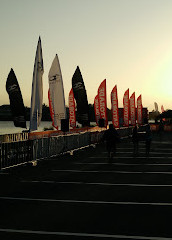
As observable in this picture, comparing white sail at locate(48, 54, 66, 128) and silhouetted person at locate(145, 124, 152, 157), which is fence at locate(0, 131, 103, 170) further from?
silhouetted person at locate(145, 124, 152, 157)

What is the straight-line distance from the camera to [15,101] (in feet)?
78.6

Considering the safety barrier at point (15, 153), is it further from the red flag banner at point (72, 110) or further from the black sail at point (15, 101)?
the red flag banner at point (72, 110)

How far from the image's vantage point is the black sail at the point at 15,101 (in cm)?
2389

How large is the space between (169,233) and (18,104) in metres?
17.4

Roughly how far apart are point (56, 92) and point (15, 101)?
12.6 feet

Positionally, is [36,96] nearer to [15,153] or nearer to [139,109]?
[15,153]

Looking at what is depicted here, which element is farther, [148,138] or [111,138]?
[148,138]

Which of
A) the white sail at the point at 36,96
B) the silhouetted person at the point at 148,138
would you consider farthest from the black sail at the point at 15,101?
the silhouetted person at the point at 148,138

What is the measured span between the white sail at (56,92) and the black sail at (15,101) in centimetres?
336

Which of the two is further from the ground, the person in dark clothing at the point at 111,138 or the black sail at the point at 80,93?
the black sail at the point at 80,93

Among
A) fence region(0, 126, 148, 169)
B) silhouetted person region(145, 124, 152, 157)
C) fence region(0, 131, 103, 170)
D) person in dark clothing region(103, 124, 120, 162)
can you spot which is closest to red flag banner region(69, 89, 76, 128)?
fence region(0, 126, 148, 169)

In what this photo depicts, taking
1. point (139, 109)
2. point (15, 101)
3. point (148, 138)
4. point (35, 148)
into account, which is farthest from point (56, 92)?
point (139, 109)

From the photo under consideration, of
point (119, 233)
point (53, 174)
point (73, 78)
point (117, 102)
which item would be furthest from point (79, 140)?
point (119, 233)

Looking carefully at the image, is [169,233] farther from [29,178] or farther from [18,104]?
[18,104]
